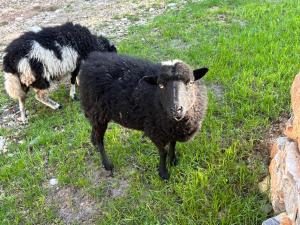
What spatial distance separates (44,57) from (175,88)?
3.31 m

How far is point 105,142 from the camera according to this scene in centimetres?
514

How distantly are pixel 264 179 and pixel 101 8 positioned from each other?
29.3 feet

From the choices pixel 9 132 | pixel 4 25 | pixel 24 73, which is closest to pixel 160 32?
pixel 24 73

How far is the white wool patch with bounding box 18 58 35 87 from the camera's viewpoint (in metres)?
5.86

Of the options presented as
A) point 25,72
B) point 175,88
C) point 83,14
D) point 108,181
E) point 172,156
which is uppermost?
point 175,88

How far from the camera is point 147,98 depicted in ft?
13.4

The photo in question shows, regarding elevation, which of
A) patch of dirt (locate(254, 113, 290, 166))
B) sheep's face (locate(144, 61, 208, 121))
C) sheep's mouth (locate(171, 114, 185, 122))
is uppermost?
sheep's face (locate(144, 61, 208, 121))

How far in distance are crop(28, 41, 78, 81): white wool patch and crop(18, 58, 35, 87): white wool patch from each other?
0.14 m

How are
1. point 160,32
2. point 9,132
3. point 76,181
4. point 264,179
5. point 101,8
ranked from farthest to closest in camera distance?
point 101,8, point 160,32, point 9,132, point 76,181, point 264,179

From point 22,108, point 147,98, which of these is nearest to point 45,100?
point 22,108

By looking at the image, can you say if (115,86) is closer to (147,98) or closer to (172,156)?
(147,98)

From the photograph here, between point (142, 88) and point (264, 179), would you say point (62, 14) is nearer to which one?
point (142, 88)

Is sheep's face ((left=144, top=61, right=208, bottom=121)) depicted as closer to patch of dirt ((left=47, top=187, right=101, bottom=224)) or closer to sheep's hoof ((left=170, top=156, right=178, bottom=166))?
sheep's hoof ((left=170, top=156, right=178, bottom=166))

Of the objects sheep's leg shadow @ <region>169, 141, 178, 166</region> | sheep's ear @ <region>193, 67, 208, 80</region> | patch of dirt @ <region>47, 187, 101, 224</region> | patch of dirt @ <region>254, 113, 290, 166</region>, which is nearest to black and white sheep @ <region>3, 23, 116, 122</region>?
patch of dirt @ <region>47, 187, 101, 224</region>
